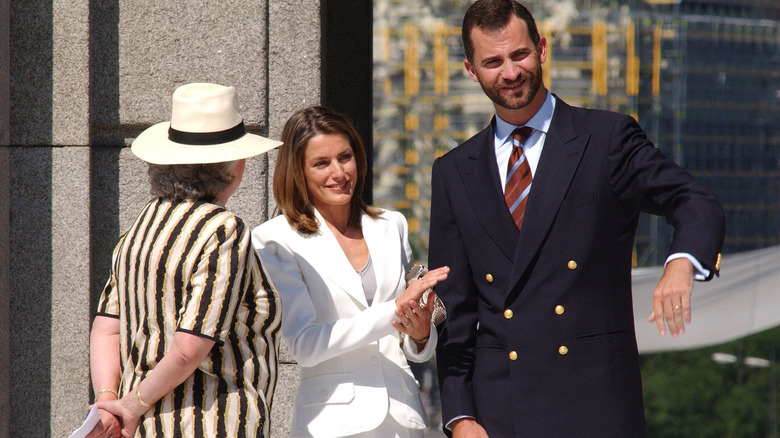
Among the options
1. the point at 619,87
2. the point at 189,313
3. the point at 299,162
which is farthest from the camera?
the point at 619,87

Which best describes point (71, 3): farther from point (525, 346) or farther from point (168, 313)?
point (525, 346)

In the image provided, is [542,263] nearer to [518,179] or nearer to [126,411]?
[518,179]

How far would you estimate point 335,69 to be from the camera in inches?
179

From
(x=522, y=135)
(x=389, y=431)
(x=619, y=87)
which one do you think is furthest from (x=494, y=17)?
(x=619, y=87)

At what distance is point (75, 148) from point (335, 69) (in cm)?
132

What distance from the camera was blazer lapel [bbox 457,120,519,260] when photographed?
8.72ft

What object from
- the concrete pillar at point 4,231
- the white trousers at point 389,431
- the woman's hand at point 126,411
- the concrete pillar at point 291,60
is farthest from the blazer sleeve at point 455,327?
the concrete pillar at point 4,231

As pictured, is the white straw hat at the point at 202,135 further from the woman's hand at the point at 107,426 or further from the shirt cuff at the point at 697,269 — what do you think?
the shirt cuff at the point at 697,269

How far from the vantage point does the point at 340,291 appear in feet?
9.94

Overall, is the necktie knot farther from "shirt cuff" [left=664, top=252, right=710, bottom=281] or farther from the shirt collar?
"shirt cuff" [left=664, top=252, right=710, bottom=281]

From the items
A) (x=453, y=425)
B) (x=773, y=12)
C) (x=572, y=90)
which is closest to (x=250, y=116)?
(x=453, y=425)

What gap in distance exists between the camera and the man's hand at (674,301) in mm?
2141

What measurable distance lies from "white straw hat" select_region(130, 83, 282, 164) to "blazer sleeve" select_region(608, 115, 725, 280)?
1042 mm

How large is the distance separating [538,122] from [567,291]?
535 mm
